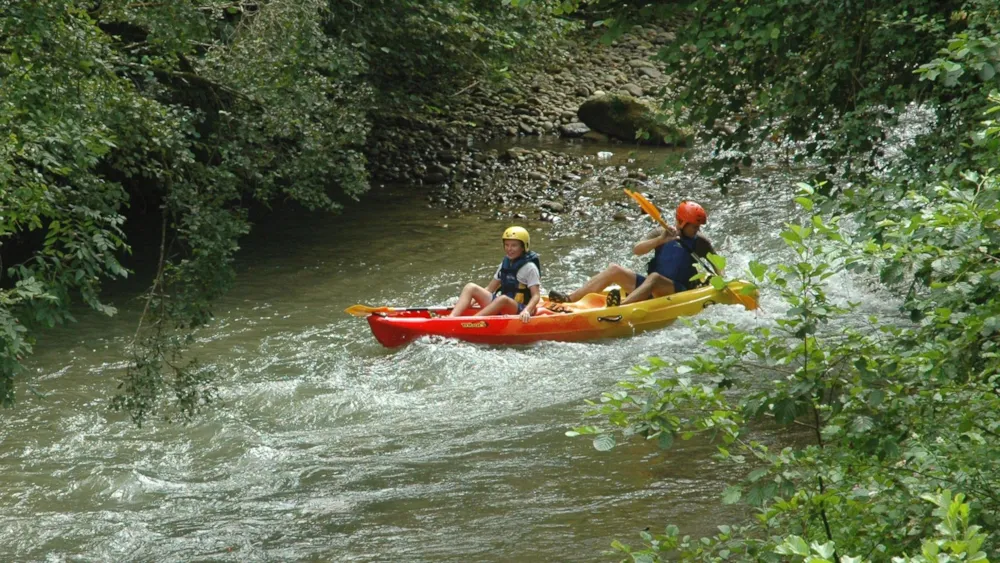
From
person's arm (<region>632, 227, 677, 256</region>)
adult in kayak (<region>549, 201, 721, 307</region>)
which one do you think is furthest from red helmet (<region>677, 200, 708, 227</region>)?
person's arm (<region>632, 227, 677, 256</region>)

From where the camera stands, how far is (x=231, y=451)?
7.33 metres

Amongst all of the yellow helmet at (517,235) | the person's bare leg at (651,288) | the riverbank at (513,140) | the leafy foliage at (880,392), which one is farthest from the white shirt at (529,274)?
the leafy foliage at (880,392)

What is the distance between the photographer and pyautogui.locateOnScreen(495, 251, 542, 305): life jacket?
9.98 m

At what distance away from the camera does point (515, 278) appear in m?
10.0

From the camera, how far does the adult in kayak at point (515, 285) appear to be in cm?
988

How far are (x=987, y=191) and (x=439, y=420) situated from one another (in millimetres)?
5122

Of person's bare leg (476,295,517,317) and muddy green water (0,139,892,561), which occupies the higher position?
person's bare leg (476,295,517,317)

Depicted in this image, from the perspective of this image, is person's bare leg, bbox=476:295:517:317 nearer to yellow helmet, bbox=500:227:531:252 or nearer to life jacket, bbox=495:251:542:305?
Answer: life jacket, bbox=495:251:542:305

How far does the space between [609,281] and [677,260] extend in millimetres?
676

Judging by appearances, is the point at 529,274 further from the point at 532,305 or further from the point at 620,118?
the point at 620,118

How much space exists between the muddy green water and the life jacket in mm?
580

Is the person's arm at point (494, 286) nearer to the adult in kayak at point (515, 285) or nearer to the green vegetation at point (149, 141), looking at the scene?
the adult in kayak at point (515, 285)

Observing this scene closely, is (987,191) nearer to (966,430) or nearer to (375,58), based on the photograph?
(966,430)

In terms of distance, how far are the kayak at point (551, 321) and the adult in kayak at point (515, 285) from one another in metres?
0.13
